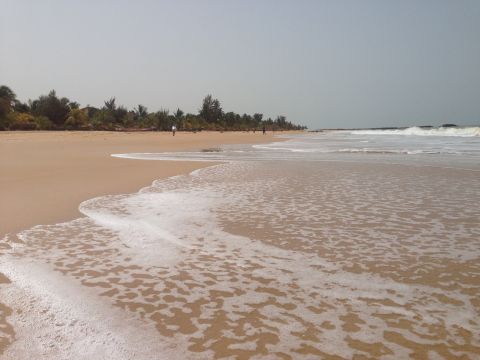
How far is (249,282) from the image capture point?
291cm

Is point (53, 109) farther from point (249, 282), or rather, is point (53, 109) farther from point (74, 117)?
point (249, 282)

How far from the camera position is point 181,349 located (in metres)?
2.01

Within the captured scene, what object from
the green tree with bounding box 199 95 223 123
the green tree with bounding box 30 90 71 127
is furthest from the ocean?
the green tree with bounding box 199 95 223 123

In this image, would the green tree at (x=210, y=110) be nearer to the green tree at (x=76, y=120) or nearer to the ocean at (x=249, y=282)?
the green tree at (x=76, y=120)

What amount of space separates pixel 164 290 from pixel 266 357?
102 centimetres

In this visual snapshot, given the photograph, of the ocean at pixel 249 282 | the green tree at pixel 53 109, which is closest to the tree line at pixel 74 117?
the green tree at pixel 53 109

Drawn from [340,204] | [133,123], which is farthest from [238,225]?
[133,123]

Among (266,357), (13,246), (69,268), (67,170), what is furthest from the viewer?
(67,170)

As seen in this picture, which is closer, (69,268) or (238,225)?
(69,268)

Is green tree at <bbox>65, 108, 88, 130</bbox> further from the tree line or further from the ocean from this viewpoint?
the ocean

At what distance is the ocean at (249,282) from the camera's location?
2084mm

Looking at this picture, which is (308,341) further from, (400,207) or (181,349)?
(400,207)

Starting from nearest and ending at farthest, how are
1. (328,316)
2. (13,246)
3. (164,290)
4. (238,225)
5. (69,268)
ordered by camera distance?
(328,316) < (164,290) < (69,268) < (13,246) < (238,225)

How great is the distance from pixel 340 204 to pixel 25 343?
176 inches
